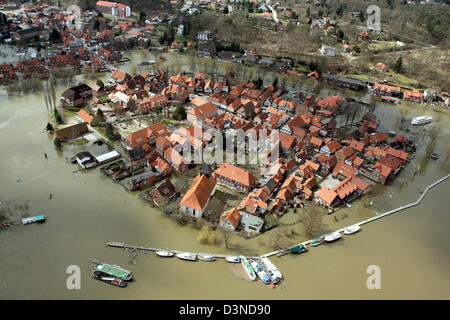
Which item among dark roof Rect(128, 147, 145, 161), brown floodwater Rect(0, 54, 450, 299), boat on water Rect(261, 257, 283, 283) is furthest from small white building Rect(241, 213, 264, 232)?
dark roof Rect(128, 147, 145, 161)

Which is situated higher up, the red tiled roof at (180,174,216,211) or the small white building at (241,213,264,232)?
the red tiled roof at (180,174,216,211)

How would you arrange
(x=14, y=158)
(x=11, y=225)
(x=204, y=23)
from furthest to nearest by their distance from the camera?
(x=204, y=23) → (x=14, y=158) → (x=11, y=225)

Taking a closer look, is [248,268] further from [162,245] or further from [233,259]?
[162,245]

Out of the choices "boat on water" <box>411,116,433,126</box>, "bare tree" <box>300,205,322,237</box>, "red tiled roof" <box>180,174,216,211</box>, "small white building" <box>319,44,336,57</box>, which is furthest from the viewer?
"small white building" <box>319,44,336,57</box>

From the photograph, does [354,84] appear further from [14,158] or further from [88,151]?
[14,158]
